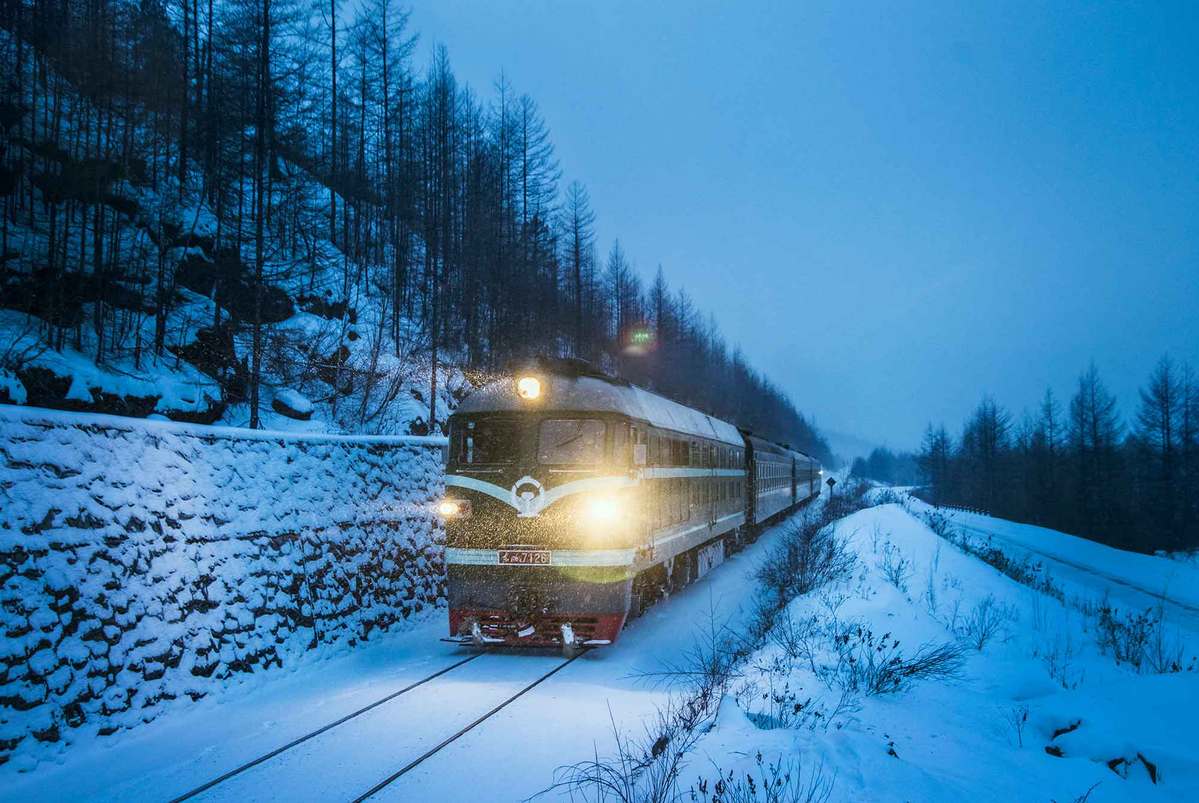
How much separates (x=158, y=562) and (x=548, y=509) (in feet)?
13.2

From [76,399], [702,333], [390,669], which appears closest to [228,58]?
[76,399]

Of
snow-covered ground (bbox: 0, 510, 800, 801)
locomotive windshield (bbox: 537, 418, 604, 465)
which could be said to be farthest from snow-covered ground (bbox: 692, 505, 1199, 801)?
locomotive windshield (bbox: 537, 418, 604, 465)

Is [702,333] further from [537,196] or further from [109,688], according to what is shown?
[109,688]

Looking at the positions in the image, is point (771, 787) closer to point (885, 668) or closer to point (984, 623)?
point (885, 668)

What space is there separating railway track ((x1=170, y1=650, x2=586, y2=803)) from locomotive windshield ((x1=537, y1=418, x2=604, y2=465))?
2.50 m

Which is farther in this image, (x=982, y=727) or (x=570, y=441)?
(x=570, y=441)

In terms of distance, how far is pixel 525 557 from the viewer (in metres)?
8.12

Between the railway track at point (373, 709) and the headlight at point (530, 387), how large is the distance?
10.9ft

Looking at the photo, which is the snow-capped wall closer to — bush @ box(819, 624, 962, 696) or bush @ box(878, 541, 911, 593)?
bush @ box(819, 624, 962, 696)

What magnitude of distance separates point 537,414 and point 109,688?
5.02m

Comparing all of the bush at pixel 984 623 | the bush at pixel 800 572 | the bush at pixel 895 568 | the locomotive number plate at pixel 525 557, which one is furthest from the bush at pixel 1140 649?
the locomotive number plate at pixel 525 557

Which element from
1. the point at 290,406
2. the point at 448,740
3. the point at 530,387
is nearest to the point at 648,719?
the point at 448,740

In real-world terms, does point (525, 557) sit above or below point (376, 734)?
above

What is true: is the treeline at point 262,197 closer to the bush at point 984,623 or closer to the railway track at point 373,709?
the railway track at point 373,709
